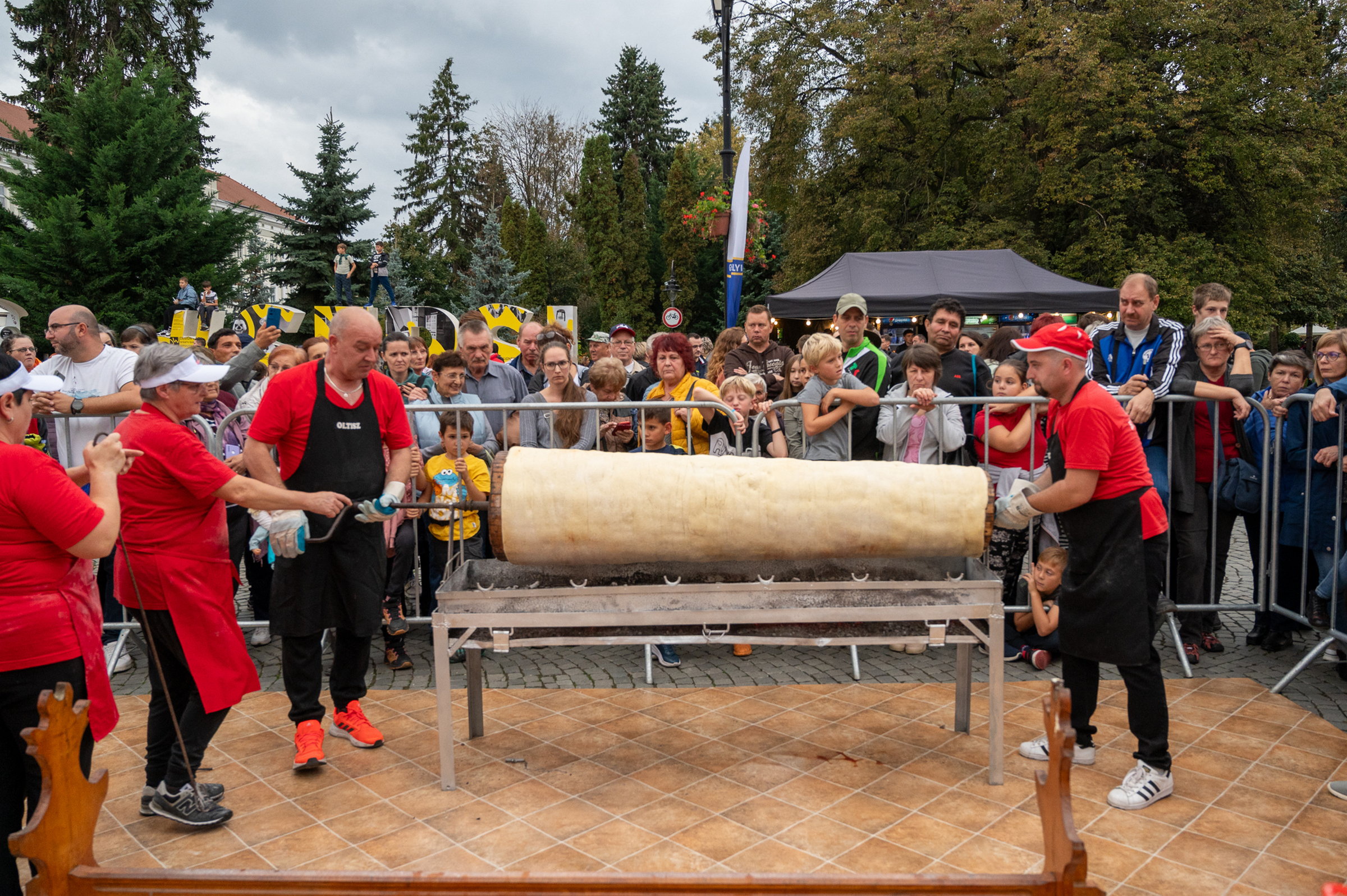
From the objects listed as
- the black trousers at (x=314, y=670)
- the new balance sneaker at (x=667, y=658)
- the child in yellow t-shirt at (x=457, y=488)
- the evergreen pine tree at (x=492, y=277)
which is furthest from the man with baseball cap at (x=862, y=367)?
the evergreen pine tree at (x=492, y=277)

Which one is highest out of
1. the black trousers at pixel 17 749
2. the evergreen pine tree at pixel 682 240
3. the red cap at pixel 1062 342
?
the evergreen pine tree at pixel 682 240

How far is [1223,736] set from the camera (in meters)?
4.23

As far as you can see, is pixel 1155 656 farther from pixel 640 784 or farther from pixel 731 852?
pixel 640 784

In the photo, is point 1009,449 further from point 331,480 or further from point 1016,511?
point 331,480

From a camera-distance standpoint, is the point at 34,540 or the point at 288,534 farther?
the point at 288,534

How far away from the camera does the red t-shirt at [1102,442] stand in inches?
137

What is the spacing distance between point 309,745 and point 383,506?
112cm

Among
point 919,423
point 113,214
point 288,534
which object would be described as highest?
point 113,214

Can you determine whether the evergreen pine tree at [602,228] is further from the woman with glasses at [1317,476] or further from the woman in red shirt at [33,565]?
the woman in red shirt at [33,565]

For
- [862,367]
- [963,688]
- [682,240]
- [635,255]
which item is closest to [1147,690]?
[963,688]

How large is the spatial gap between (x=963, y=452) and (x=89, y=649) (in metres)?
4.49

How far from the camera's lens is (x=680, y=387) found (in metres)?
5.75

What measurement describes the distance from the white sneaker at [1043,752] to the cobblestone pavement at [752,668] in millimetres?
1039

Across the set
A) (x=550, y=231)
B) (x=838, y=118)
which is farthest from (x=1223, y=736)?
(x=550, y=231)
